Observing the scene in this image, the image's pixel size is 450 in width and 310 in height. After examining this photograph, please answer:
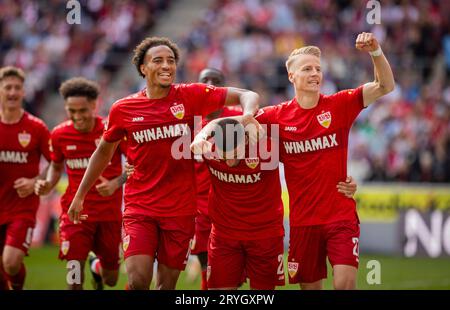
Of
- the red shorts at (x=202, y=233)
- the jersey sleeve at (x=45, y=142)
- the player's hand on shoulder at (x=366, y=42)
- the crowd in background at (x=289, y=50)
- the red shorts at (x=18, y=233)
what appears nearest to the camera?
the player's hand on shoulder at (x=366, y=42)

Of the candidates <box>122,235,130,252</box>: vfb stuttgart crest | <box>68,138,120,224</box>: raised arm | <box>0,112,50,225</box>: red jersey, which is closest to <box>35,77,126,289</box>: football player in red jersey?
<box>0,112,50,225</box>: red jersey

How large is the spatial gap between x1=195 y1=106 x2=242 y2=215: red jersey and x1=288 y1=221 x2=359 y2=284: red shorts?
2.12m

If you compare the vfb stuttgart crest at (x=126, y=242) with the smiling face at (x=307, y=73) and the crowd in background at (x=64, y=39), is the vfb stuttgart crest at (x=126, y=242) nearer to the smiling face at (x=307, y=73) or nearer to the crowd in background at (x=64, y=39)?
the smiling face at (x=307, y=73)

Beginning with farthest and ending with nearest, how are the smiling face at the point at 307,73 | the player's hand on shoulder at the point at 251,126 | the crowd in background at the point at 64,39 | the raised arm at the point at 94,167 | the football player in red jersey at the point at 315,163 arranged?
the crowd in background at the point at 64,39, the raised arm at the point at 94,167, the smiling face at the point at 307,73, the football player in red jersey at the point at 315,163, the player's hand on shoulder at the point at 251,126

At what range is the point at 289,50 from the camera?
2444 centimetres

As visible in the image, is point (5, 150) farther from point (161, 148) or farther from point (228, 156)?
point (228, 156)

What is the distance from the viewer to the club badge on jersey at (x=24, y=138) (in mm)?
11766

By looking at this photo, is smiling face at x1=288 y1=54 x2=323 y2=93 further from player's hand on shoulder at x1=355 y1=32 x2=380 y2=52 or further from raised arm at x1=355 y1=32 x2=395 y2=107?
player's hand on shoulder at x1=355 y1=32 x2=380 y2=52

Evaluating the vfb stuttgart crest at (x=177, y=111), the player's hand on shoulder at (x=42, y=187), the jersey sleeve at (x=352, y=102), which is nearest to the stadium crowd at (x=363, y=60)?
the player's hand on shoulder at (x=42, y=187)

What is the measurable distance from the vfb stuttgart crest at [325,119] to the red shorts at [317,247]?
97 cm

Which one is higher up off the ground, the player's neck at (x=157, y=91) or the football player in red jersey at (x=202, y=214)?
the player's neck at (x=157, y=91)

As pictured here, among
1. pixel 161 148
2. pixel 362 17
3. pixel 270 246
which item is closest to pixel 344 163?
pixel 270 246

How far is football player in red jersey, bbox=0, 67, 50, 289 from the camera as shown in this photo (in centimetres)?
1160
